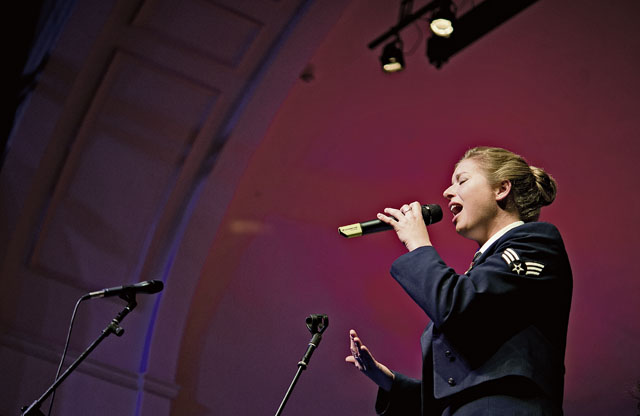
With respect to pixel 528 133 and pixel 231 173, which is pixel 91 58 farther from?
pixel 528 133

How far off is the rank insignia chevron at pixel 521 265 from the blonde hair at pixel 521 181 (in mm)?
330

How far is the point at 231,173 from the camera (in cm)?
513

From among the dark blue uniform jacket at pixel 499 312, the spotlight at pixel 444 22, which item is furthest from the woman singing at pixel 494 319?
the spotlight at pixel 444 22

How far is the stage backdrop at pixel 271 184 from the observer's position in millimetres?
4582

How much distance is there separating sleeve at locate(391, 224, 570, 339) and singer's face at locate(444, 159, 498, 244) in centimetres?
22

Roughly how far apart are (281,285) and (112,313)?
1.44m

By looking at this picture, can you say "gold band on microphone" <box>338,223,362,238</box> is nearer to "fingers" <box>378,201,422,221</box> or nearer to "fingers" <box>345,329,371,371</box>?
"fingers" <box>378,201,422,221</box>

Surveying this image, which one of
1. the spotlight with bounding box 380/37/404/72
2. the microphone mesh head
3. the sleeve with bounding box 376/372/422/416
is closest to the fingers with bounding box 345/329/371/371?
the sleeve with bounding box 376/372/422/416

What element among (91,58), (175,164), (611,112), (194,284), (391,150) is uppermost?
(611,112)

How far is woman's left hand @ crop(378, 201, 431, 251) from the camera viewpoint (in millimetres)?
1790

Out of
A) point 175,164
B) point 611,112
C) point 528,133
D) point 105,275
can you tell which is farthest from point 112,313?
point 611,112

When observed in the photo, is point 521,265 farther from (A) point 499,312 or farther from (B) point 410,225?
(B) point 410,225

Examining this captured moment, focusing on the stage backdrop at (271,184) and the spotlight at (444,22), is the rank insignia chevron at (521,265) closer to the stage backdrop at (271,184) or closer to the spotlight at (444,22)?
the spotlight at (444,22)

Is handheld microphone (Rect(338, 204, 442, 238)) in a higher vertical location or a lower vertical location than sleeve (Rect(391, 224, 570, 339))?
higher
